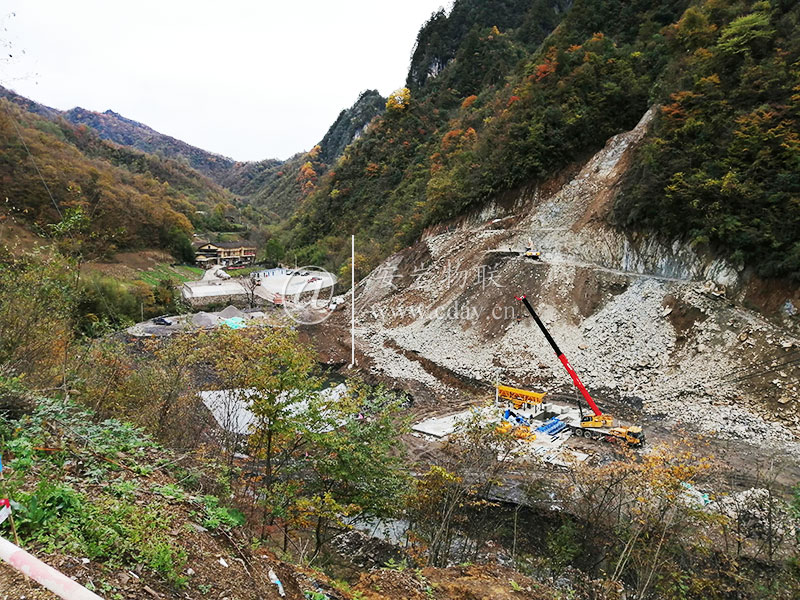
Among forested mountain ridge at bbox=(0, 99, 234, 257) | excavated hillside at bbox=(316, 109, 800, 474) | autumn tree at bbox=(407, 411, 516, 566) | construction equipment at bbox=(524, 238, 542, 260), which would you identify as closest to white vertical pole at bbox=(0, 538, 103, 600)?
autumn tree at bbox=(407, 411, 516, 566)

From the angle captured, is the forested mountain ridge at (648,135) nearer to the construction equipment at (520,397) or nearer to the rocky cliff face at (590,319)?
the rocky cliff face at (590,319)

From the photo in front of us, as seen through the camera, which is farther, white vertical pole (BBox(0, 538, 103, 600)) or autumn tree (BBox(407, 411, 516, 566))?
autumn tree (BBox(407, 411, 516, 566))

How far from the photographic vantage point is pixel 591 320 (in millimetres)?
20156

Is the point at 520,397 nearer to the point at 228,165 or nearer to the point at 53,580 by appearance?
the point at 53,580

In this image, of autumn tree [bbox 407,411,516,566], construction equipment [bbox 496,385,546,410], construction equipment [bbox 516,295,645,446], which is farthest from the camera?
construction equipment [bbox 496,385,546,410]

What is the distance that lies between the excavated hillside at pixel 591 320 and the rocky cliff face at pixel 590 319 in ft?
0.19

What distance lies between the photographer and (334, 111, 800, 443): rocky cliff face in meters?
14.8

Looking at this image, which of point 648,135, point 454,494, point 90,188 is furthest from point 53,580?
point 90,188

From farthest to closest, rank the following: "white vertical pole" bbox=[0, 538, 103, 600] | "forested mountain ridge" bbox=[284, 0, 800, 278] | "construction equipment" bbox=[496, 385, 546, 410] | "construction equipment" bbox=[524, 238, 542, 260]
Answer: "construction equipment" bbox=[524, 238, 542, 260]
"forested mountain ridge" bbox=[284, 0, 800, 278]
"construction equipment" bbox=[496, 385, 546, 410]
"white vertical pole" bbox=[0, 538, 103, 600]

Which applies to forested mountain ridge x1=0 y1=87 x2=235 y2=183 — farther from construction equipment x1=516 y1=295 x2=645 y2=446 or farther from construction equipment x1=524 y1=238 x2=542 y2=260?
construction equipment x1=516 y1=295 x2=645 y2=446

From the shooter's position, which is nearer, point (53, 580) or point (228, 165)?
point (53, 580)

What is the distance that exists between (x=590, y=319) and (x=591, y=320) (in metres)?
0.09

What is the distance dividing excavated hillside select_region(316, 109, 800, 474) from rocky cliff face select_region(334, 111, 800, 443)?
0.06 m

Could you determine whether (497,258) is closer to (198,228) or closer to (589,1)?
(589,1)
